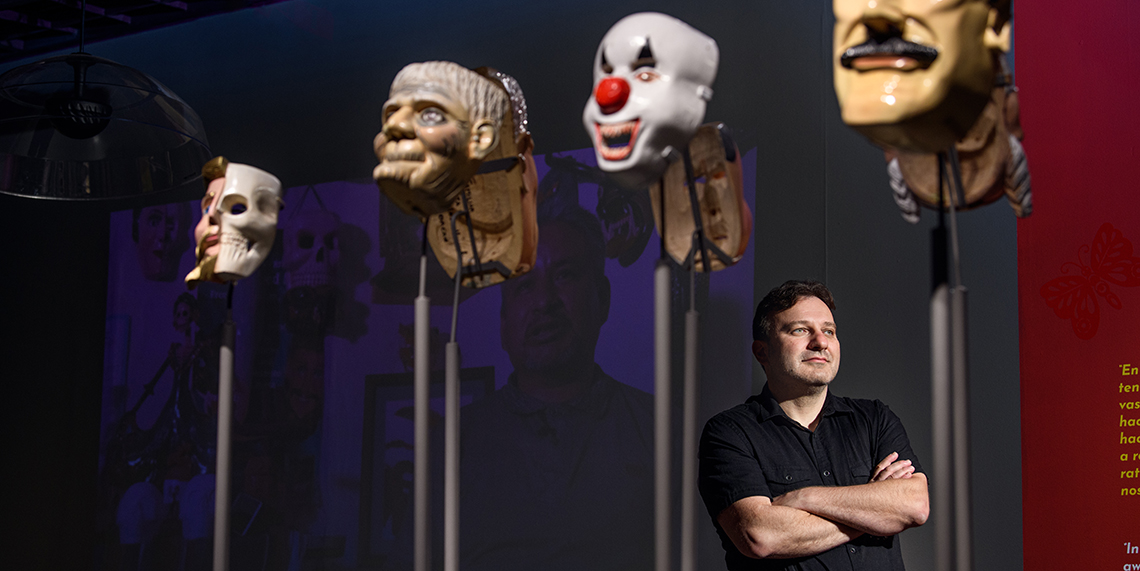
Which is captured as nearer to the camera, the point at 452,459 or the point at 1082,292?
the point at 452,459

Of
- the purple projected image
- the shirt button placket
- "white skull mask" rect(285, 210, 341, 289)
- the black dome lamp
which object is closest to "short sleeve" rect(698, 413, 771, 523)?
the shirt button placket

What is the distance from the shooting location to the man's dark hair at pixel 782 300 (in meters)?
2.16

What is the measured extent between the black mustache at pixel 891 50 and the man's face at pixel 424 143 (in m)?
0.63

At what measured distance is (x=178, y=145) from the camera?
2.96 m

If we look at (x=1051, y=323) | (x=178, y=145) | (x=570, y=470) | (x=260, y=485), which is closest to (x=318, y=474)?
(x=260, y=485)

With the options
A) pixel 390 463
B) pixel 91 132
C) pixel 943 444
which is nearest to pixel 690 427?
pixel 943 444

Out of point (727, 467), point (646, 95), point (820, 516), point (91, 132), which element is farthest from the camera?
point (91, 132)

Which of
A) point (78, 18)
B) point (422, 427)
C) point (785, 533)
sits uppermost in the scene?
point (78, 18)

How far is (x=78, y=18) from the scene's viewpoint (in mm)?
3629

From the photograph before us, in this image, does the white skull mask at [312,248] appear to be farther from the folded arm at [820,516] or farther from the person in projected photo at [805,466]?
the folded arm at [820,516]

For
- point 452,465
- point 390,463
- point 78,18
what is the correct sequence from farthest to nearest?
point 78,18
point 390,463
point 452,465

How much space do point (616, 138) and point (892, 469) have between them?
1.06m

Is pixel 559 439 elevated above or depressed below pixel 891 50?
below

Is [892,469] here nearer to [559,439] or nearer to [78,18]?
[559,439]
